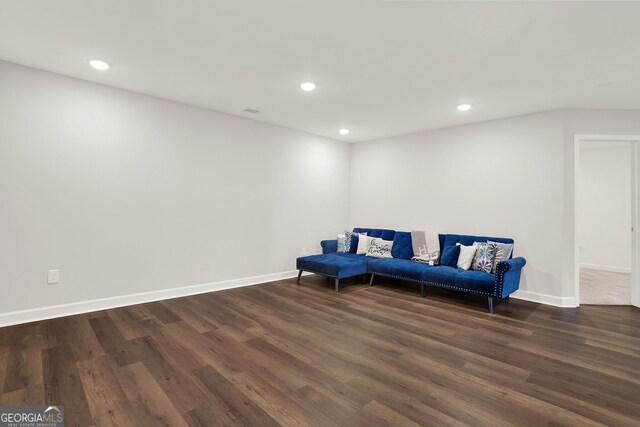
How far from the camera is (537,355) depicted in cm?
262

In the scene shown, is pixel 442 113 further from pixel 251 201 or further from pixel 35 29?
pixel 35 29

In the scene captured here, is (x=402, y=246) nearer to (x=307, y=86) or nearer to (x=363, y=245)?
(x=363, y=245)

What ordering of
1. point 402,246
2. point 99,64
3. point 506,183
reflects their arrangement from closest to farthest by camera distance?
point 99,64 < point 506,183 < point 402,246

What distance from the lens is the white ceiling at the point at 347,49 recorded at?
218cm

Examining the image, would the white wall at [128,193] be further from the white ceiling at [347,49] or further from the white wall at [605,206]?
the white wall at [605,206]

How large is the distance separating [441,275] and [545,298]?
138 cm

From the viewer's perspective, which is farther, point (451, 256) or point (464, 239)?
point (464, 239)

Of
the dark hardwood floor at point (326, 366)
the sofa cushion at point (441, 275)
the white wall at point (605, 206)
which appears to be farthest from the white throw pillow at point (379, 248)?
the white wall at point (605, 206)

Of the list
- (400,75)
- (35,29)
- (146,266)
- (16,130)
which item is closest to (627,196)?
(400,75)

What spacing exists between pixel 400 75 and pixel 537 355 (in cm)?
285

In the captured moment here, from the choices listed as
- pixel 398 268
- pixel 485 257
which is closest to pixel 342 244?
pixel 398 268

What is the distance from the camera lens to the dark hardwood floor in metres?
1.85

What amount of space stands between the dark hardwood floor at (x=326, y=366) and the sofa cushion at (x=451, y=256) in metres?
0.80

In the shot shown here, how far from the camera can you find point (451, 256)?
4520 mm
